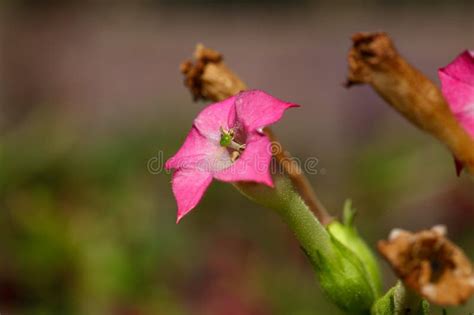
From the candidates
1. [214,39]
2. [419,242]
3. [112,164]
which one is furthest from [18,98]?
[419,242]

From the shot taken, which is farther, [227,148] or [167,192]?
[167,192]

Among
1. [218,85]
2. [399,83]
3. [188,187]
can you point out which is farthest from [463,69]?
[218,85]

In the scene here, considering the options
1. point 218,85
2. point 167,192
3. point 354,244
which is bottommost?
point 167,192

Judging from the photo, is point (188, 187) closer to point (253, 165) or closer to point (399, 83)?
point (253, 165)

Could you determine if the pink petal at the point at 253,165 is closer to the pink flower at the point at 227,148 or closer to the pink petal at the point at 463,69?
the pink flower at the point at 227,148

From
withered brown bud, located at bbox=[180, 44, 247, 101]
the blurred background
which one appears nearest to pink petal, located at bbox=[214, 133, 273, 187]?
withered brown bud, located at bbox=[180, 44, 247, 101]

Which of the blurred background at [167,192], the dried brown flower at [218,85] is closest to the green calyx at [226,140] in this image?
the dried brown flower at [218,85]

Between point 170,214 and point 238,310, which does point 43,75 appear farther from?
point 238,310
